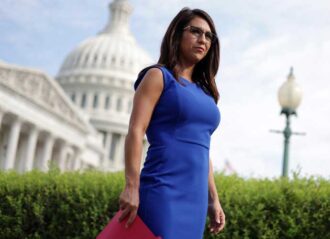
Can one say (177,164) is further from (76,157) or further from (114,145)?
(114,145)

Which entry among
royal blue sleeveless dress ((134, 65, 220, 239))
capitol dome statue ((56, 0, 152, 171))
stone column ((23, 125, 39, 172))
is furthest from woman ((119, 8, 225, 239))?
capitol dome statue ((56, 0, 152, 171))

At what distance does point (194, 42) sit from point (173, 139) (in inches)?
26.1

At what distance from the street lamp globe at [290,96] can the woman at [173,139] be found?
1049 centimetres

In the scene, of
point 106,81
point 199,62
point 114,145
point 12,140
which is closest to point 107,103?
point 106,81

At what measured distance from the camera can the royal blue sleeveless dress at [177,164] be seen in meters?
3.34

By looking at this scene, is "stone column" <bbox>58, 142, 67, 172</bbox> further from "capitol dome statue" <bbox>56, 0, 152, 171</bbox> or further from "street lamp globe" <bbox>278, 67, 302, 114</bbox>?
"street lamp globe" <bbox>278, 67, 302, 114</bbox>

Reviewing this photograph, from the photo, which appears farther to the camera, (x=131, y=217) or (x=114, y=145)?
(x=114, y=145)

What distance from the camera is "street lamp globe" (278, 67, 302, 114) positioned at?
46.1ft

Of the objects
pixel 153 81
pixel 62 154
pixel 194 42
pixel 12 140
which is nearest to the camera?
Answer: pixel 153 81

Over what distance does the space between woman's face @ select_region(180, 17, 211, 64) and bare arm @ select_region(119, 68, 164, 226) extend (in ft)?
0.96

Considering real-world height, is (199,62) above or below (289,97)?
below

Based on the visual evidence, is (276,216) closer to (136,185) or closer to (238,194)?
(238,194)

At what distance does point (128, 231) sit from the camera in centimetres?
332

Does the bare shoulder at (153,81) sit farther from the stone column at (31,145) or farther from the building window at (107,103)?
the building window at (107,103)
